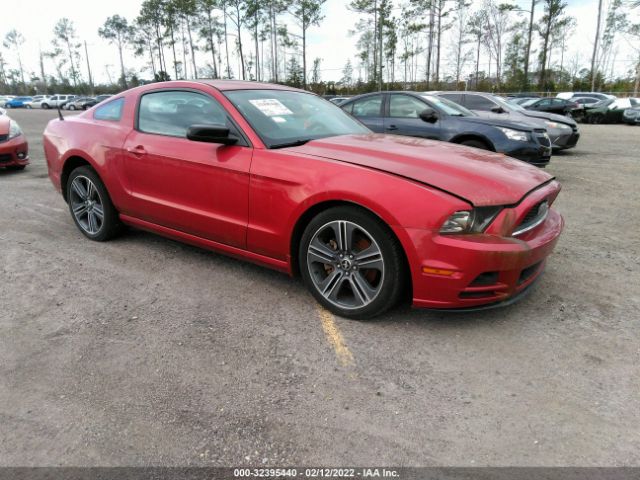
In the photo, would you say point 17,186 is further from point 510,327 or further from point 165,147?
point 510,327

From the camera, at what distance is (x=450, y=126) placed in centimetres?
770

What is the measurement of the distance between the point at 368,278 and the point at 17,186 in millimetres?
6581

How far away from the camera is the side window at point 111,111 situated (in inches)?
171

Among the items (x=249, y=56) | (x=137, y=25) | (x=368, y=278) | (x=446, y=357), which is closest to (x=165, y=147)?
(x=368, y=278)

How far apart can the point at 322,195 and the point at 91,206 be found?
9.14 ft

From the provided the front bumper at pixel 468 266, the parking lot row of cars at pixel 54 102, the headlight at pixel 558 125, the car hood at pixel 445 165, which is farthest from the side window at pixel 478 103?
the parking lot row of cars at pixel 54 102

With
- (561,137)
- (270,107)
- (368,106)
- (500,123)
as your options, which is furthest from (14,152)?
(561,137)

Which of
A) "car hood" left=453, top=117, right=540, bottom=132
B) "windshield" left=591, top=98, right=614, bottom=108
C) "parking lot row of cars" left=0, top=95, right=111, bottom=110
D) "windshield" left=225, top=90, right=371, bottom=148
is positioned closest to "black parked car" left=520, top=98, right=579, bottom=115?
"windshield" left=591, top=98, right=614, bottom=108

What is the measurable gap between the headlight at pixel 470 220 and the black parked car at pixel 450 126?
4603 mm

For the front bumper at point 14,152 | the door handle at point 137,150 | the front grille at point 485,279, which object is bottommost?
the front grille at point 485,279

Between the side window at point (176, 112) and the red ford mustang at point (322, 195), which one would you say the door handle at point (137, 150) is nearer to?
the red ford mustang at point (322, 195)

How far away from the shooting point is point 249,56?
65.4 meters

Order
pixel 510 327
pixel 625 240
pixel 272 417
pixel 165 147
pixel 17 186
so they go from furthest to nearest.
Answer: pixel 17 186 < pixel 625 240 < pixel 165 147 < pixel 510 327 < pixel 272 417

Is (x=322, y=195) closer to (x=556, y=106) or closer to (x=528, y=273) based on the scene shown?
(x=528, y=273)
